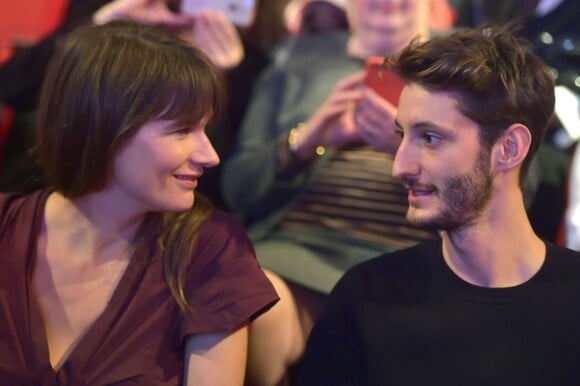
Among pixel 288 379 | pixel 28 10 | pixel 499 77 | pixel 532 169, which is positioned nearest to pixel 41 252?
pixel 288 379

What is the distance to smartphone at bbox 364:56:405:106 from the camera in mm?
1216

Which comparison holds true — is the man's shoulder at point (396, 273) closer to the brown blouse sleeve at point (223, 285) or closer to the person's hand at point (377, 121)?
the brown blouse sleeve at point (223, 285)

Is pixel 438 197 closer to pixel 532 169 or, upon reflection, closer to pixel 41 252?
pixel 532 169

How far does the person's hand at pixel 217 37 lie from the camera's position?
1.63 meters

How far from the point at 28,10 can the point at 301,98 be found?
679 mm

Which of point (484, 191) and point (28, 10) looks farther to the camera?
point (28, 10)

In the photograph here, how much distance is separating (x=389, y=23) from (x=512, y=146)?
548 mm

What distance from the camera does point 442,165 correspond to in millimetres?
1016

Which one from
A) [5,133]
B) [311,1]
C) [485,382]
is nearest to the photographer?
[485,382]

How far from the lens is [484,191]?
1.03 m

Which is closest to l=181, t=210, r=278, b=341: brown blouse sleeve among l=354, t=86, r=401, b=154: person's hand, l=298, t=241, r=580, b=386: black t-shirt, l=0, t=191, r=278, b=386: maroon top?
l=0, t=191, r=278, b=386: maroon top

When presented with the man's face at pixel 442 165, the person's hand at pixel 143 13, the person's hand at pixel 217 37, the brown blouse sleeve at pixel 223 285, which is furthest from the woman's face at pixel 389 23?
the brown blouse sleeve at pixel 223 285

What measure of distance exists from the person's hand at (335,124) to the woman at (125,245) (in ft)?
1.08

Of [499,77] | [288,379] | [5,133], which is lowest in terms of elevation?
[288,379]
